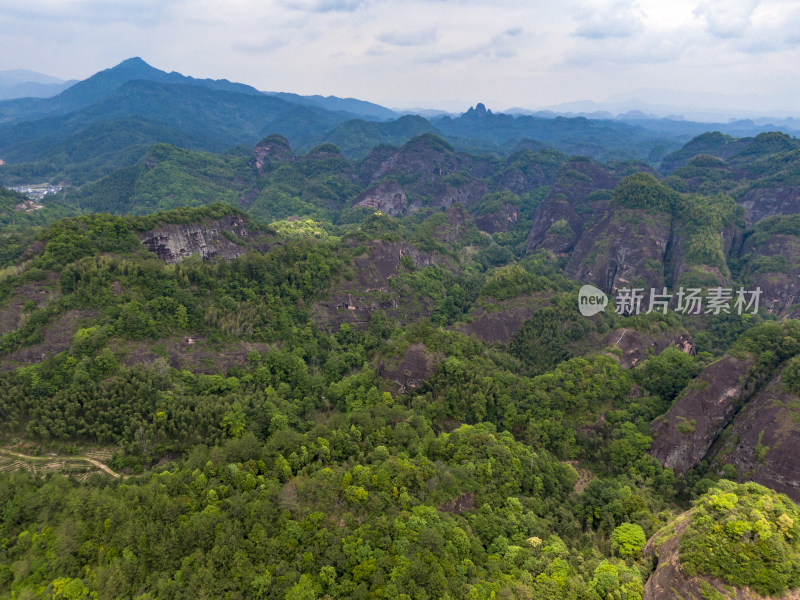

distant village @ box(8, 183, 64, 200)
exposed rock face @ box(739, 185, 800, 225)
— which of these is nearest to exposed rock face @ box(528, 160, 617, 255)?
exposed rock face @ box(739, 185, 800, 225)

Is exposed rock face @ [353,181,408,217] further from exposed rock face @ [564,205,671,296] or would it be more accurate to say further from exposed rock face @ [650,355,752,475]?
exposed rock face @ [650,355,752,475]

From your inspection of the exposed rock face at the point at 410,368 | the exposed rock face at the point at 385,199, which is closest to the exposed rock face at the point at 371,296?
the exposed rock face at the point at 410,368

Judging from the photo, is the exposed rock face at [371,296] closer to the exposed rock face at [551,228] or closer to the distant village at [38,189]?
the exposed rock face at [551,228]

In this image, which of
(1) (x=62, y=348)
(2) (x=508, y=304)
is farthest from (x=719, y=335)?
(1) (x=62, y=348)

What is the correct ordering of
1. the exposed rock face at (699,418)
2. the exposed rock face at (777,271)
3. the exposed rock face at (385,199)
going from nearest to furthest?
the exposed rock face at (699,418) → the exposed rock face at (777,271) → the exposed rock face at (385,199)

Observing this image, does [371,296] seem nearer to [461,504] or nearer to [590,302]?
[590,302]
